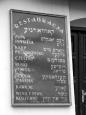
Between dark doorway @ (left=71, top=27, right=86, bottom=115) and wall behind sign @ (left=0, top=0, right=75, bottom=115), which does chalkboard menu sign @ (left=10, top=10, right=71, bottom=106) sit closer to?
wall behind sign @ (left=0, top=0, right=75, bottom=115)

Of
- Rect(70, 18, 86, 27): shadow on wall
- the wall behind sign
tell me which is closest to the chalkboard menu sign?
the wall behind sign

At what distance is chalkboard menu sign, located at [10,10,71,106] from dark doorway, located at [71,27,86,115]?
70 centimetres

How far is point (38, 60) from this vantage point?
6883 mm

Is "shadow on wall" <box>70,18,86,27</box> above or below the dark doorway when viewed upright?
above

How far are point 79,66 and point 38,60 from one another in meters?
1.24

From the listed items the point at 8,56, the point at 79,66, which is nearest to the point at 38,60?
the point at 8,56

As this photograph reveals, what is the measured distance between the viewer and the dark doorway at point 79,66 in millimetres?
7754

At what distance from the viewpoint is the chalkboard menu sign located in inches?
264

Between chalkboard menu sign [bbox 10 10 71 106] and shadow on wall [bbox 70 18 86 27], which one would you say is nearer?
chalkboard menu sign [bbox 10 10 71 106]

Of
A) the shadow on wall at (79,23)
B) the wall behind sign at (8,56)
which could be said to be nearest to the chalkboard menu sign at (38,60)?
the wall behind sign at (8,56)

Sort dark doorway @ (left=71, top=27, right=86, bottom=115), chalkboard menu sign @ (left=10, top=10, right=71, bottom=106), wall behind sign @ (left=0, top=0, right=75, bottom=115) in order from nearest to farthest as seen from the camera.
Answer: wall behind sign @ (left=0, top=0, right=75, bottom=115) < chalkboard menu sign @ (left=10, top=10, right=71, bottom=106) < dark doorway @ (left=71, top=27, right=86, bottom=115)

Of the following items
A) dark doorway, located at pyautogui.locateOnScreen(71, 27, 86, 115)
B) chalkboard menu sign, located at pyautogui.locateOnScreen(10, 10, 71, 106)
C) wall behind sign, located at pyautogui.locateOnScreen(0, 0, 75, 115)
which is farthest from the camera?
dark doorway, located at pyautogui.locateOnScreen(71, 27, 86, 115)

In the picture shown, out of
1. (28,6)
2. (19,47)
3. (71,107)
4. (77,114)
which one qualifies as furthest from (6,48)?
(77,114)

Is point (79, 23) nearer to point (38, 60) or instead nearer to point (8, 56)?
point (38, 60)
